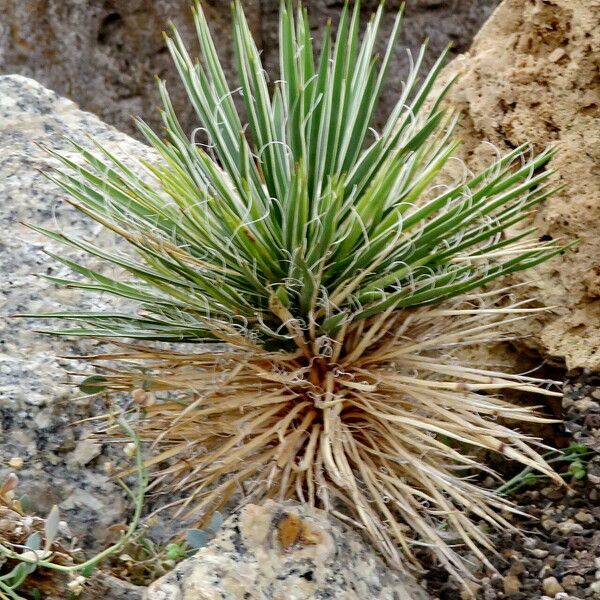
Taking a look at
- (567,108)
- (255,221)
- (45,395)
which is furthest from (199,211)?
(567,108)

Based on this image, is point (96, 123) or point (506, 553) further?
point (96, 123)

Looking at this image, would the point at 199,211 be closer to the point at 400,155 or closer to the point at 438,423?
the point at 400,155

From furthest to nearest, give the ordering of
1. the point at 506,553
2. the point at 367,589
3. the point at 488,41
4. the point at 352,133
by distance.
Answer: the point at 488,41 < the point at 506,553 < the point at 352,133 < the point at 367,589

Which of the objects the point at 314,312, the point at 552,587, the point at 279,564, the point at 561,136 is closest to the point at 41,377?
the point at 314,312

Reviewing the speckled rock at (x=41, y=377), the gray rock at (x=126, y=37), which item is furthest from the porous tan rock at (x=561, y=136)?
the gray rock at (x=126, y=37)

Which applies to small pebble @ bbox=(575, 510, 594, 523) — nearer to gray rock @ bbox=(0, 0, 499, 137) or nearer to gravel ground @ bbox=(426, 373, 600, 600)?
gravel ground @ bbox=(426, 373, 600, 600)

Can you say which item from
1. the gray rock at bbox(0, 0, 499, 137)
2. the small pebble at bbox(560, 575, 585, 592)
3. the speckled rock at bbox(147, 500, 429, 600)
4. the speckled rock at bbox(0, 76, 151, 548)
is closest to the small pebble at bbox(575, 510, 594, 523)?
the small pebble at bbox(560, 575, 585, 592)
